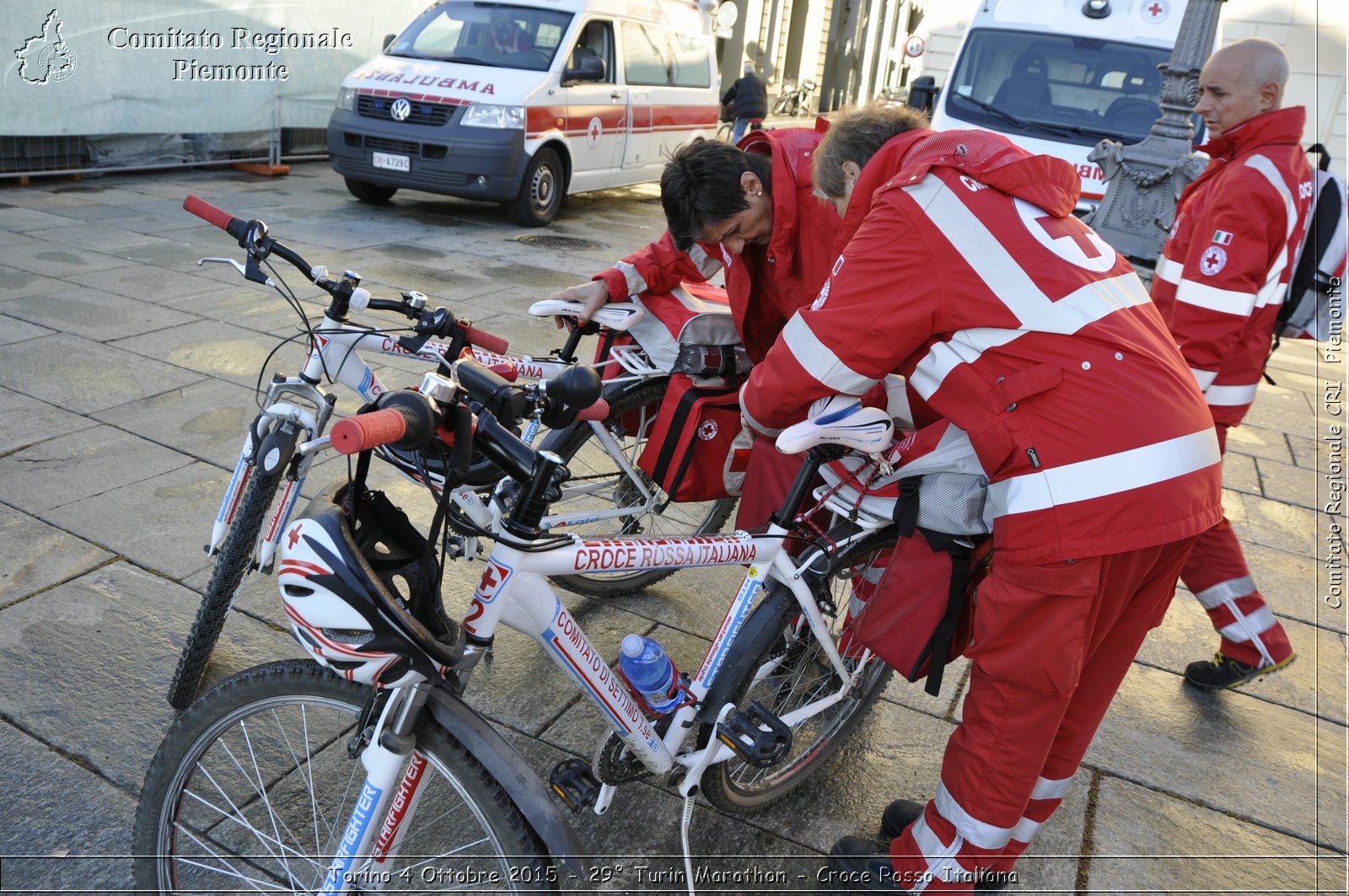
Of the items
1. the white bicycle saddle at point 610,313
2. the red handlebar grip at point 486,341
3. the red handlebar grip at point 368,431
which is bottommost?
the white bicycle saddle at point 610,313

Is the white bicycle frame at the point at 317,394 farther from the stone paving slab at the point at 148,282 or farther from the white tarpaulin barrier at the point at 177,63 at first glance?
the white tarpaulin barrier at the point at 177,63

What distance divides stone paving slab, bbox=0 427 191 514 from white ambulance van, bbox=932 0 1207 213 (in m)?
6.83

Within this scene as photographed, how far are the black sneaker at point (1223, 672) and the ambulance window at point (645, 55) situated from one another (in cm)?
837

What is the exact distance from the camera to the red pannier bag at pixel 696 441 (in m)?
2.94

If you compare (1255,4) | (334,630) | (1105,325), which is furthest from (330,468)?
(1255,4)

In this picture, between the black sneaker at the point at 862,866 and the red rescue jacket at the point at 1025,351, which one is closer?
the red rescue jacket at the point at 1025,351

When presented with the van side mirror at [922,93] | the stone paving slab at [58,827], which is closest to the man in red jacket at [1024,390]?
the stone paving slab at [58,827]

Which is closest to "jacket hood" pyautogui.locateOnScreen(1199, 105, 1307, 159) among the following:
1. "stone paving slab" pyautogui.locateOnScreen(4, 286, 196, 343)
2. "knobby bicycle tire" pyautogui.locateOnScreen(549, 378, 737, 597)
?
"knobby bicycle tire" pyautogui.locateOnScreen(549, 378, 737, 597)

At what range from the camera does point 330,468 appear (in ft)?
13.6

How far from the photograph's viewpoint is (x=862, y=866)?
237 centimetres

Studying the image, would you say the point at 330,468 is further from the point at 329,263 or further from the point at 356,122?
the point at 356,122

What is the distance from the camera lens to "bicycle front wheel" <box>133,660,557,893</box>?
5.52 ft

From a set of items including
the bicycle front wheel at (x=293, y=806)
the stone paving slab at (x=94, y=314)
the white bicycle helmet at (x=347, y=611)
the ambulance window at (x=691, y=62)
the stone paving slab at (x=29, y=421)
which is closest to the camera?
the white bicycle helmet at (x=347, y=611)

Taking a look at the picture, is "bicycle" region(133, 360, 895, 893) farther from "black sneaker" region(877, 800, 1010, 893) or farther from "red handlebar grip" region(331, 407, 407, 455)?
"black sneaker" region(877, 800, 1010, 893)
